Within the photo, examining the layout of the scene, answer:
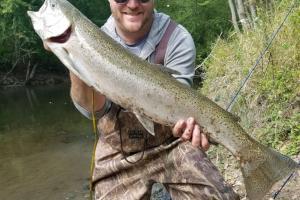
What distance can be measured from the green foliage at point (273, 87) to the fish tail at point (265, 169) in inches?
81.0

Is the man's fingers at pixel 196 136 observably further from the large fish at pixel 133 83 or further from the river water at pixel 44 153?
the river water at pixel 44 153

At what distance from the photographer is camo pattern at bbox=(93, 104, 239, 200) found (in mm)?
3754

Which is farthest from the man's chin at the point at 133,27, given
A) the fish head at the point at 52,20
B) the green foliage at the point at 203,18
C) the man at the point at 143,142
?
the green foliage at the point at 203,18

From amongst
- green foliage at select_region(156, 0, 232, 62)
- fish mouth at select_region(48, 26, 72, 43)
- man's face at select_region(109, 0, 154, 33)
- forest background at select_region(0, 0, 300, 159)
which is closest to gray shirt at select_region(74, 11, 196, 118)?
man's face at select_region(109, 0, 154, 33)

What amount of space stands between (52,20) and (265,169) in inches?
69.8

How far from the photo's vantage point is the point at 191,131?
3.32 m

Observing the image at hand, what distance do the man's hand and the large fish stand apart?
4 cm

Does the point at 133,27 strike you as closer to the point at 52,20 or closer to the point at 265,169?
the point at 52,20

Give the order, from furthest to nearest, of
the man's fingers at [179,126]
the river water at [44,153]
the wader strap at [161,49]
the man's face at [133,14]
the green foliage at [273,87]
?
the river water at [44,153] → the green foliage at [273,87] → the wader strap at [161,49] → the man's face at [133,14] → the man's fingers at [179,126]

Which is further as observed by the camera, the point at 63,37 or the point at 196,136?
the point at 196,136

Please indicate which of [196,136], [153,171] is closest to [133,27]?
[196,136]

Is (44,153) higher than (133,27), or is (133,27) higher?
(133,27)

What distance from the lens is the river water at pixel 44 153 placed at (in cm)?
941

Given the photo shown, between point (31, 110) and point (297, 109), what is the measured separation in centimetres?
1639
